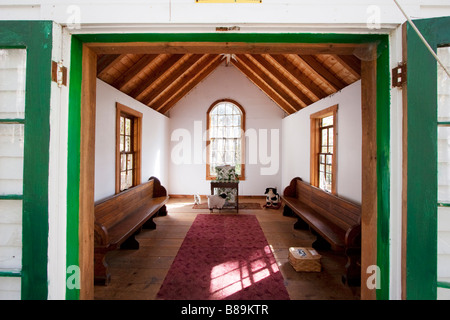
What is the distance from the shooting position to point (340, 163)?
4.11 m

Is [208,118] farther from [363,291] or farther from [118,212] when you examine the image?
[363,291]

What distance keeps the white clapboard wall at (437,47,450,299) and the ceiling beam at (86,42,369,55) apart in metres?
0.44

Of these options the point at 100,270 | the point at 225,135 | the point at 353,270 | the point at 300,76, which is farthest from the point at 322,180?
the point at 100,270

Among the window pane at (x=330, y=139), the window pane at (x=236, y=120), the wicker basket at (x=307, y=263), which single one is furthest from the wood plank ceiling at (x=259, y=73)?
the wicker basket at (x=307, y=263)

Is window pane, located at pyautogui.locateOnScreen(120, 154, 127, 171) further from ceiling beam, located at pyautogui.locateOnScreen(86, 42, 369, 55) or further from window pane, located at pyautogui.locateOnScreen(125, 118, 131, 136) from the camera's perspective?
ceiling beam, located at pyautogui.locateOnScreen(86, 42, 369, 55)

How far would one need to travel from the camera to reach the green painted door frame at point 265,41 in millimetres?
1294

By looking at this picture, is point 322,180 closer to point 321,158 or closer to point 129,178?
point 321,158

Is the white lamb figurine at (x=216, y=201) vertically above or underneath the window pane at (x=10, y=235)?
underneath

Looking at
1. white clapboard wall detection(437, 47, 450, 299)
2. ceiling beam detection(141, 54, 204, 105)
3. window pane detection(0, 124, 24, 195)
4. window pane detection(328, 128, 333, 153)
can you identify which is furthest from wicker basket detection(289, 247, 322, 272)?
ceiling beam detection(141, 54, 204, 105)

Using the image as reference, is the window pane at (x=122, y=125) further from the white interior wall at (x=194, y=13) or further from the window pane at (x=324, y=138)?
the window pane at (x=324, y=138)

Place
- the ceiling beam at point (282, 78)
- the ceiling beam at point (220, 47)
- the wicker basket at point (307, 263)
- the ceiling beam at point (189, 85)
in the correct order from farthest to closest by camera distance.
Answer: the ceiling beam at point (189, 85) → the ceiling beam at point (282, 78) → the wicker basket at point (307, 263) → the ceiling beam at point (220, 47)

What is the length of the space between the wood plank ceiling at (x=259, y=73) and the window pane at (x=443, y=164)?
92.0 inches

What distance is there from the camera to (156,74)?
4875 mm

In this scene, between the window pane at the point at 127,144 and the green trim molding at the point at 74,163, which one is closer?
the green trim molding at the point at 74,163
